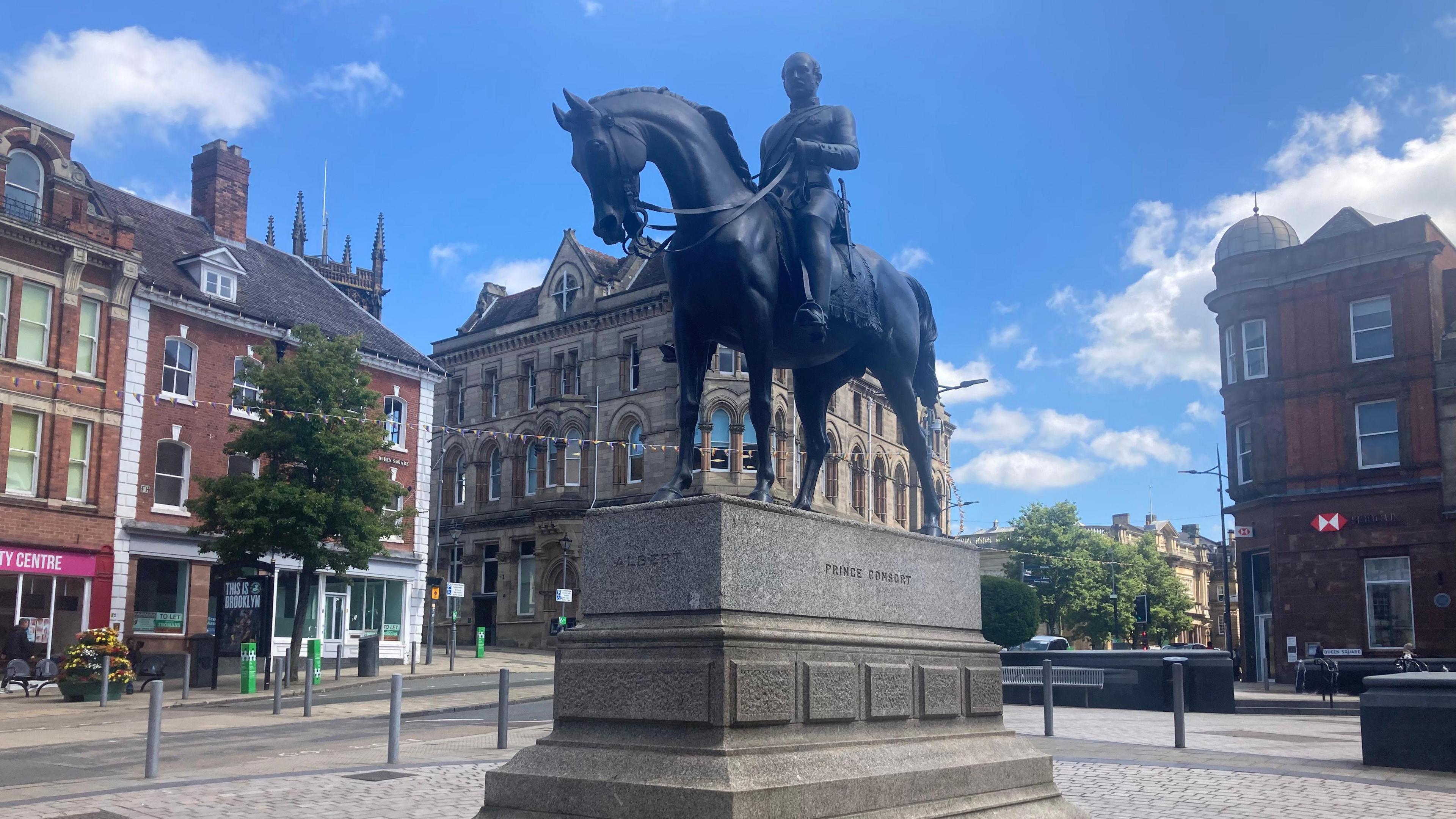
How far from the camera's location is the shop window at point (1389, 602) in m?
37.4

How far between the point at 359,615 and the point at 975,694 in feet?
125

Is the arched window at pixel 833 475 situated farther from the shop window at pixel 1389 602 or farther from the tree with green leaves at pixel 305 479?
the tree with green leaves at pixel 305 479

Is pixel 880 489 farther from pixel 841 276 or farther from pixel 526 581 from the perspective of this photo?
pixel 841 276

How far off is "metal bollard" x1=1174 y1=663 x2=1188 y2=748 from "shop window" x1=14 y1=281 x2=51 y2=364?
31.1 m

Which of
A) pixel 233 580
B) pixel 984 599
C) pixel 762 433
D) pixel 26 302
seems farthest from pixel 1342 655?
pixel 26 302

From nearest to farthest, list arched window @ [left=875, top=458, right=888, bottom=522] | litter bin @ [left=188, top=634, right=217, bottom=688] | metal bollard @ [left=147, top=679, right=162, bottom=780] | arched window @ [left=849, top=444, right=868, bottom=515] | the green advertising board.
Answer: metal bollard @ [left=147, top=679, right=162, bottom=780] < the green advertising board < litter bin @ [left=188, top=634, right=217, bottom=688] < arched window @ [left=849, top=444, right=868, bottom=515] < arched window @ [left=875, top=458, right=888, bottom=522]

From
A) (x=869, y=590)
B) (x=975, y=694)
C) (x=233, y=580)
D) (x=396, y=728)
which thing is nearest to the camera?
(x=869, y=590)

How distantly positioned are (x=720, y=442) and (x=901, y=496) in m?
17.1

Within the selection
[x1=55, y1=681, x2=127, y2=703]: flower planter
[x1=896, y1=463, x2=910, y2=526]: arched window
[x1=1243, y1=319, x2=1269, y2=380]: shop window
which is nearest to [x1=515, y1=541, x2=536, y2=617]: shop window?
[x1=896, y1=463, x2=910, y2=526]: arched window

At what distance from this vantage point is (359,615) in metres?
44.0

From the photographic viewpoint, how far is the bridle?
26.7 ft

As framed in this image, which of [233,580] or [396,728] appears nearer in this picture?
[396,728]

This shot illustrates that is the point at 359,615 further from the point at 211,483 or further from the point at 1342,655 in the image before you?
the point at 1342,655

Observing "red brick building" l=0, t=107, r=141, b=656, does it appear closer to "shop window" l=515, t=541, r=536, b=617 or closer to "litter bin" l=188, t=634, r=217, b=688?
"litter bin" l=188, t=634, r=217, b=688
